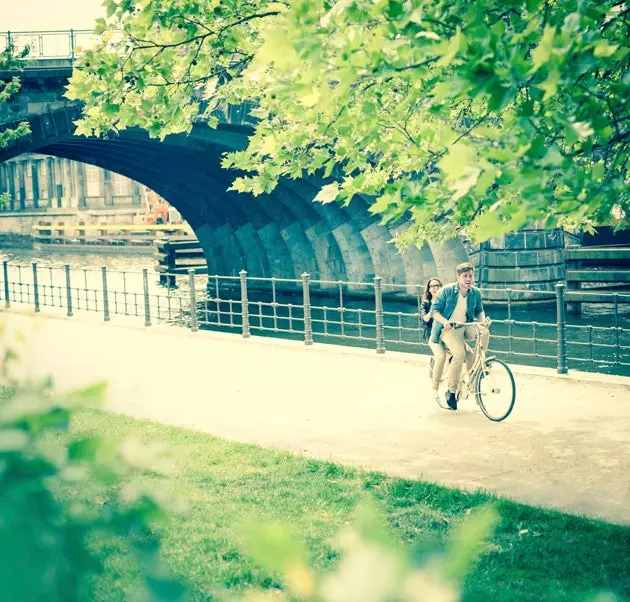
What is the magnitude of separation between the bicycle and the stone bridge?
17.0m

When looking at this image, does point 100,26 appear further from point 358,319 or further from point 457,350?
point 358,319

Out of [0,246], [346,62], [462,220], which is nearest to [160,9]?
[462,220]

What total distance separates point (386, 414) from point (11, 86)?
1769 cm

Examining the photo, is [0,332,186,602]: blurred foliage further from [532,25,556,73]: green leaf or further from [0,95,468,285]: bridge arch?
[0,95,468,285]: bridge arch

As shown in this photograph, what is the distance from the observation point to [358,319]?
16609 mm

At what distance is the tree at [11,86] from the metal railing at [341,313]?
123 inches

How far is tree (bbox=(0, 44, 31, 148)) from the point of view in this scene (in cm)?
2370

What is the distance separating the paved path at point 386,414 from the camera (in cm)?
747

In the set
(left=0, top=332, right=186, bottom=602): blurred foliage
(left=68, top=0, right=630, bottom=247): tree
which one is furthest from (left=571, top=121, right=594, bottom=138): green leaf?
(left=0, top=332, right=186, bottom=602): blurred foliage

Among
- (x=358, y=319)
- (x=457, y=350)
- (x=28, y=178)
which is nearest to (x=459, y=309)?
(x=457, y=350)

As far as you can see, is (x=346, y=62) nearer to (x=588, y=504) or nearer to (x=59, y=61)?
(x=588, y=504)

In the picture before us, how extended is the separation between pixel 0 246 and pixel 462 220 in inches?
3077

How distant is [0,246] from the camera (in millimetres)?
80562

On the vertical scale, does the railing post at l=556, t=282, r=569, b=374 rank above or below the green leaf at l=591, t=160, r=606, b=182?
below
